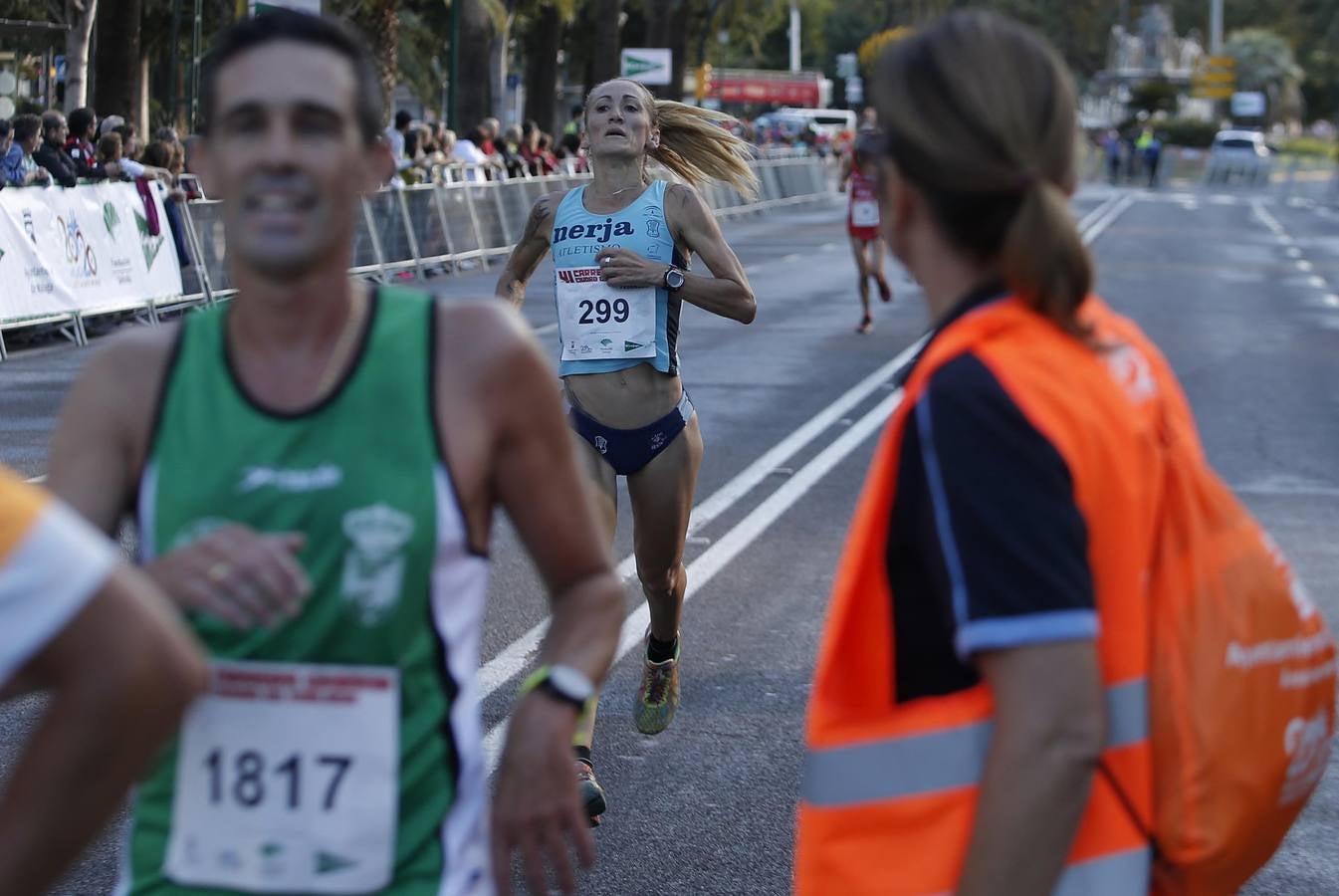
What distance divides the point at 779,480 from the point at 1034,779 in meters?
8.98

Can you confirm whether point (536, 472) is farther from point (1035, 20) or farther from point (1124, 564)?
point (1035, 20)

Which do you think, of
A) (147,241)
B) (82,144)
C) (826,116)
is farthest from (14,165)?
(826,116)

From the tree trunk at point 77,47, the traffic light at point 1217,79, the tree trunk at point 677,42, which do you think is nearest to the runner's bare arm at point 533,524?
the tree trunk at point 77,47

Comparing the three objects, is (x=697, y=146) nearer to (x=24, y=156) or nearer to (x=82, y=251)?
(x=82, y=251)

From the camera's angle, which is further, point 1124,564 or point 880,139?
point 880,139

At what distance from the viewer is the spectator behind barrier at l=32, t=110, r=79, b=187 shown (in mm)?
15625

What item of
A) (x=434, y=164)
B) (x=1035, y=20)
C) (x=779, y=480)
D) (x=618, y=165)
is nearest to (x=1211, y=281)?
(x=434, y=164)

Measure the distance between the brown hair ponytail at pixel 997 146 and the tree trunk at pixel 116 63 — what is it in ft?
92.1

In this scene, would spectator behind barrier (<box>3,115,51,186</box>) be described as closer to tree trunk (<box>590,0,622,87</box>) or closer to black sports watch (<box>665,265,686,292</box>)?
black sports watch (<box>665,265,686,292</box>)

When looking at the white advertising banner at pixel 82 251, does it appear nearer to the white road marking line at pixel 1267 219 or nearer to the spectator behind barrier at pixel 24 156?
the spectator behind barrier at pixel 24 156

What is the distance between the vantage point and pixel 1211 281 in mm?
26016

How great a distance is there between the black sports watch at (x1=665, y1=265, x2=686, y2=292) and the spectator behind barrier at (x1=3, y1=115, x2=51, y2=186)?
10269 mm

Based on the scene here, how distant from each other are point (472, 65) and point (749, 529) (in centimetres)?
2229

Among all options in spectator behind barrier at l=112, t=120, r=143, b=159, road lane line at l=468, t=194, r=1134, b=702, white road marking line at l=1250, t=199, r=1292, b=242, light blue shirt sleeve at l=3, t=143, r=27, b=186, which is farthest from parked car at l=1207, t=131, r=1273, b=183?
light blue shirt sleeve at l=3, t=143, r=27, b=186
